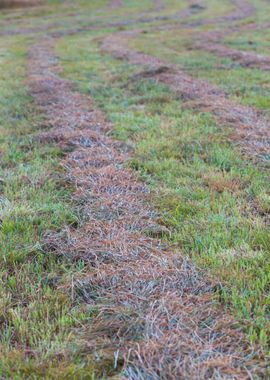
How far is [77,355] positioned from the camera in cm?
290

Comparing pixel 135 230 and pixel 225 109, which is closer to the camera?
pixel 135 230

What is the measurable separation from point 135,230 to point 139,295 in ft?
3.64

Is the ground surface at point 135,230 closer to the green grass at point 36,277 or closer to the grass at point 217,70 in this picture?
the green grass at point 36,277

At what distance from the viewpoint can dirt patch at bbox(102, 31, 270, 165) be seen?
6863 mm

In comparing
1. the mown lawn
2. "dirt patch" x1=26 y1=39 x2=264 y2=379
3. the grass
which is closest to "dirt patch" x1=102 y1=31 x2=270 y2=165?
the grass

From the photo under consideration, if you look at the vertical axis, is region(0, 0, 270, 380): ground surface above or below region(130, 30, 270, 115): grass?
above

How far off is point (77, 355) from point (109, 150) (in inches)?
165

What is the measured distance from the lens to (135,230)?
4.44 metres

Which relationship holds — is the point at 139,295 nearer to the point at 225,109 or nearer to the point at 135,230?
the point at 135,230

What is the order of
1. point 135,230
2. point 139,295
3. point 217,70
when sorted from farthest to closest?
point 217,70, point 135,230, point 139,295

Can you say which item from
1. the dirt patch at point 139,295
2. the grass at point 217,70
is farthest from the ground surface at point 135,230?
the grass at point 217,70

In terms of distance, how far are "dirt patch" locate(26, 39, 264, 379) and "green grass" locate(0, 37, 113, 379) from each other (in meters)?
0.12

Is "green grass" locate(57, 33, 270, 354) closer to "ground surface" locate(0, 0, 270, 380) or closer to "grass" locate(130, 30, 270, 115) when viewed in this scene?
"ground surface" locate(0, 0, 270, 380)

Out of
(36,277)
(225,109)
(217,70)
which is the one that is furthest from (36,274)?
(217,70)
